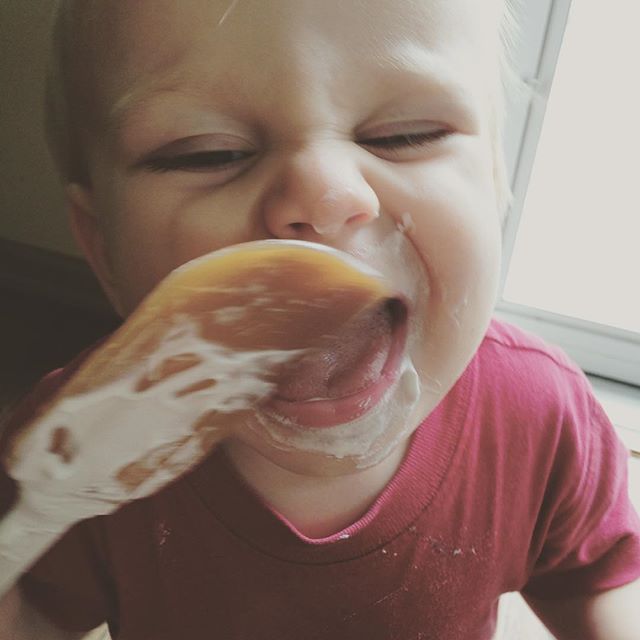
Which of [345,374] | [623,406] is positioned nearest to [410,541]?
[345,374]

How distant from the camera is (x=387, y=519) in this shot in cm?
58

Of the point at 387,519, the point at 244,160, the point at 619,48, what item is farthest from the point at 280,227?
the point at 619,48

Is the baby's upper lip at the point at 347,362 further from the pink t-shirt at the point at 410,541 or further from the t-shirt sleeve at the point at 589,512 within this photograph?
the t-shirt sleeve at the point at 589,512

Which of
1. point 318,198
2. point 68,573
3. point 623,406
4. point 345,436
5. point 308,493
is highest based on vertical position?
point 318,198

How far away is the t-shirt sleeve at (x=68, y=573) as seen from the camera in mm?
604

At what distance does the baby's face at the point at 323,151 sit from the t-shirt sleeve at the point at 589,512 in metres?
0.20

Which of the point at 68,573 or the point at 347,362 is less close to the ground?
the point at 347,362

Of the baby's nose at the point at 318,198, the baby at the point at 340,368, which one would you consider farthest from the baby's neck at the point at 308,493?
the baby's nose at the point at 318,198

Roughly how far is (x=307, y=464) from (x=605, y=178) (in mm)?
831

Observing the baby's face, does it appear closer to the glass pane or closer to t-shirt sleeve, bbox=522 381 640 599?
t-shirt sleeve, bbox=522 381 640 599

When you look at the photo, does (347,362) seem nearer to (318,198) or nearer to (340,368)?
(340,368)

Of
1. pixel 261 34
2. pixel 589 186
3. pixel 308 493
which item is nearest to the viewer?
pixel 261 34

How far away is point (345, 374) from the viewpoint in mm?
458

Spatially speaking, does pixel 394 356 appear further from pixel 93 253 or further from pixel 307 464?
pixel 93 253
